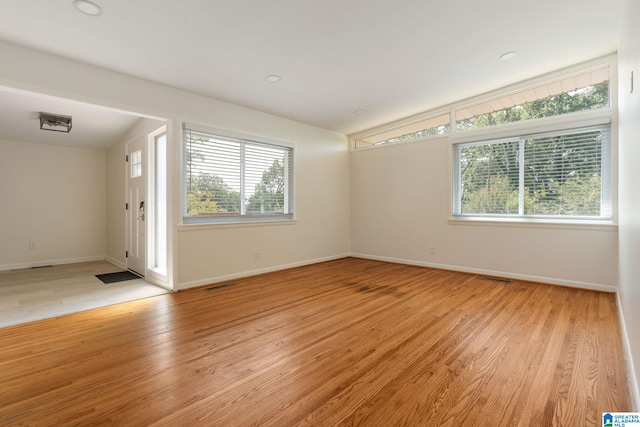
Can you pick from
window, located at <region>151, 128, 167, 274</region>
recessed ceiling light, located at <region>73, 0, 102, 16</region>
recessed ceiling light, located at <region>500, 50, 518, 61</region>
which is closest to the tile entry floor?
window, located at <region>151, 128, 167, 274</region>

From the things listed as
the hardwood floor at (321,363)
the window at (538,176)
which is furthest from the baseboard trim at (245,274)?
the window at (538,176)

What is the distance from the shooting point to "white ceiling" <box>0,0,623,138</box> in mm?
2375

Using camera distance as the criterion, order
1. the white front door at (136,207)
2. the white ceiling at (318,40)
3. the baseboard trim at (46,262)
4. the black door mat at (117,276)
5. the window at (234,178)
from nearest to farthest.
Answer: the white ceiling at (318,40) < the window at (234,178) < the black door mat at (117,276) < the white front door at (136,207) < the baseboard trim at (46,262)

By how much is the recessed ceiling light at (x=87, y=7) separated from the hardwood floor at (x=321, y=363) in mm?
2604

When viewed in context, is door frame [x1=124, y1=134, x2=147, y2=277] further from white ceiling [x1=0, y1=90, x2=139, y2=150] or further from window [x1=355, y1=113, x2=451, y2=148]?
window [x1=355, y1=113, x2=451, y2=148]

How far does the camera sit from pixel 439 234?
16.2ft

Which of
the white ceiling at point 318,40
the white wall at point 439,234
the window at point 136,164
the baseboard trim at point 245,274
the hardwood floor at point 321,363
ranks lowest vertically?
the hardwood floor at point 321,363

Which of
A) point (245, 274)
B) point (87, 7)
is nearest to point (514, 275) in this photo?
point (245, 274)

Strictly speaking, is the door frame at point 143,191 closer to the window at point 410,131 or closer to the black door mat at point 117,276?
the black door mat at point 117,276

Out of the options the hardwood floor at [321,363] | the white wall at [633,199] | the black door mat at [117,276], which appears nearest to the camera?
the hardwood floor at [321,363]

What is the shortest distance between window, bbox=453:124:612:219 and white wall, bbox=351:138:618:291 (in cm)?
25

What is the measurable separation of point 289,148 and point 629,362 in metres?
4.64

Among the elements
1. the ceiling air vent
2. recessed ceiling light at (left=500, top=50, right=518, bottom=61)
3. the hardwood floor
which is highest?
recessed ceiling light at (left=500, top=50, right=518, bottom=61)

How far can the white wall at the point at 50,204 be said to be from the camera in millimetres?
4930
